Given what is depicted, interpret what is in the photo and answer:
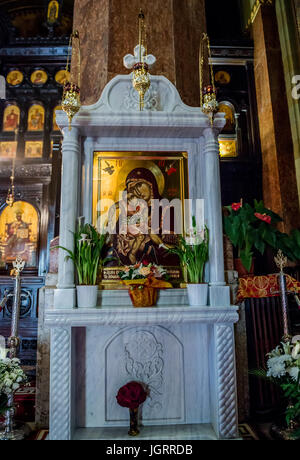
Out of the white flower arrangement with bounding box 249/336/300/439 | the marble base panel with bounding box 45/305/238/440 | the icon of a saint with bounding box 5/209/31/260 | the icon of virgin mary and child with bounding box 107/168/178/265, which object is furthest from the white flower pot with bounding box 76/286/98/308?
the icon of a saint with bounding box 5/209/31/260

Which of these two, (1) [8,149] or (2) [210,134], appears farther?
(1) [8,149]

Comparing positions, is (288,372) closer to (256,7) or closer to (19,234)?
(19,234)

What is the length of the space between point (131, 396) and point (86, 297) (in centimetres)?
82

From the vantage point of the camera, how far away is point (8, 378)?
8.19ft

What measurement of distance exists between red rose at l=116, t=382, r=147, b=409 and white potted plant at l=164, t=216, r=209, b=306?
0.78 meters

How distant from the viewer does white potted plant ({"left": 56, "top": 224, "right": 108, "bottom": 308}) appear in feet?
8.48

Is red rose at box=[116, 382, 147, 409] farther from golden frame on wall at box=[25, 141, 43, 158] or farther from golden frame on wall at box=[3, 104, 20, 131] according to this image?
golden frame on wall at box=[3, 104, 20, 131]

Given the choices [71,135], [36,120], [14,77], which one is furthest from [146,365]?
[14,77]

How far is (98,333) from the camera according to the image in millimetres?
2762

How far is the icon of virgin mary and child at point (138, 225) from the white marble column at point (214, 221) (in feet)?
1.26

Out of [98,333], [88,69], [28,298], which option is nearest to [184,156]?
[88,69]

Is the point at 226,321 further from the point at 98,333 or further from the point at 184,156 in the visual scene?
the point at 184,156

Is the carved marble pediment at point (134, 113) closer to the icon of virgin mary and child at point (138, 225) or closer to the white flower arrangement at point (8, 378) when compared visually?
the icon of virgin mary and child at point (138, 225)

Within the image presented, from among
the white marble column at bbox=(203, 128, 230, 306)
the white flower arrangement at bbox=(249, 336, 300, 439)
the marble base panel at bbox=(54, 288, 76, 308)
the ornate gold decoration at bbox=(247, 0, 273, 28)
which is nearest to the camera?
the white flower arrangement at bbox=(249, 336, 300, 439)
